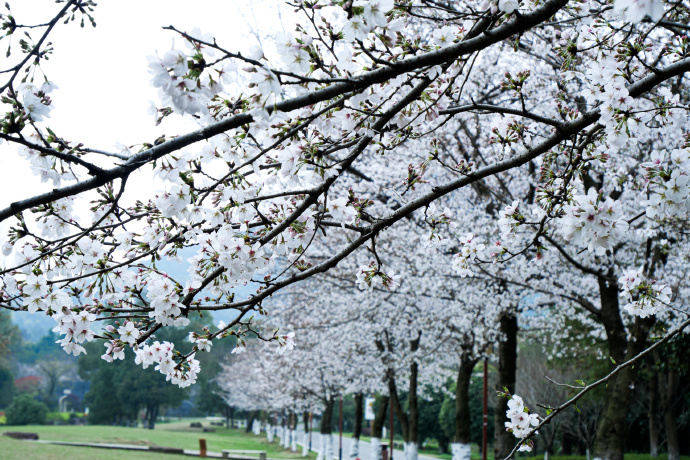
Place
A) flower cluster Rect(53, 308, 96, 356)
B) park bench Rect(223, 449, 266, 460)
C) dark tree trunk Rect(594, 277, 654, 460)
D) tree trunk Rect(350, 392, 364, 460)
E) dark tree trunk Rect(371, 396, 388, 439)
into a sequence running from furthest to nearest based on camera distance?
park bench Rect(223, 449, 266, 460) < tree trunk Rect(350, 392, 364, 460) < dark tree trunk Rect(371, 396, 388, 439) < dark tree trunk Rect(594, 277, 654, 460) < flower cluster Rect(53, 308, 96, 356)

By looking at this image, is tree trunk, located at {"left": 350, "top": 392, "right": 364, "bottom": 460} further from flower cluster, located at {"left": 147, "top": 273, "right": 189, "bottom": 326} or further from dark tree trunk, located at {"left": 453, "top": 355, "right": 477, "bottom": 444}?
flower cluster, located at {"left": 147, "top": 273, "right": 189, "bottom": 326}

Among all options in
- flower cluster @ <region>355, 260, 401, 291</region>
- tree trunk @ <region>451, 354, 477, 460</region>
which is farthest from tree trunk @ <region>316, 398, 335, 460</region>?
flower cluster @ <region>355, 260, 401, 291</region>

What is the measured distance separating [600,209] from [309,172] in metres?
1.31

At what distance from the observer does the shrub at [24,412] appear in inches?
1688

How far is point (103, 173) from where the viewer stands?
205 cm

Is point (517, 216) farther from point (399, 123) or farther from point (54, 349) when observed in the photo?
point (54, 349)

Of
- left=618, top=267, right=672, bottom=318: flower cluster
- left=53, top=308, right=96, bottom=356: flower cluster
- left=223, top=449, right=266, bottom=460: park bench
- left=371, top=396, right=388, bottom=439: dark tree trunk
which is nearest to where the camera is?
left=53, top=308, right=96, bottom=356: flower cluster

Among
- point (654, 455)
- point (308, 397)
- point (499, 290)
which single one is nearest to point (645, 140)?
point (499, 290)

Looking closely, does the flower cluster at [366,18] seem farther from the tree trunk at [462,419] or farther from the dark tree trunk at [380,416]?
the dark tree trunk at [380,416]

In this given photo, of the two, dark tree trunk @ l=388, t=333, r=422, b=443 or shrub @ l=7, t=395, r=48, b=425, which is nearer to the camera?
dark tree trunk @ l=388, t=333, r=422, b=443

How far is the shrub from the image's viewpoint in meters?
42.9

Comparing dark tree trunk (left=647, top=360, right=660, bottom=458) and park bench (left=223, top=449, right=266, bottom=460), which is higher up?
dark tree trunk (left=647, top=360, right=660, bottom=458)

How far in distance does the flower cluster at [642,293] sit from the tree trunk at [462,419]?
889 centimetres

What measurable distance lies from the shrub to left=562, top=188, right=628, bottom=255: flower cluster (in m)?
50.3
